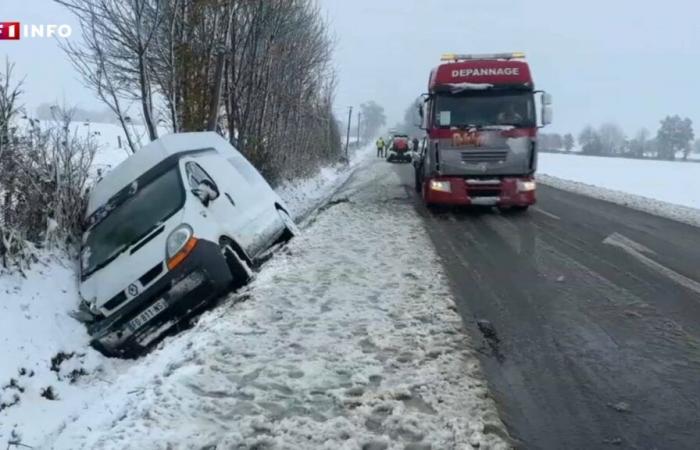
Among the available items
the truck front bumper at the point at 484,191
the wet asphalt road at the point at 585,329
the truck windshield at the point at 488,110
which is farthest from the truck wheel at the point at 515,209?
the wet asphalt road at the point at 585,329

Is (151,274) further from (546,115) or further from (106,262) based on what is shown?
(546,115)

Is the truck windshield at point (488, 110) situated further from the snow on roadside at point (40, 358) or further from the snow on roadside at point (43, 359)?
the snow on roadside at point (40, 358)

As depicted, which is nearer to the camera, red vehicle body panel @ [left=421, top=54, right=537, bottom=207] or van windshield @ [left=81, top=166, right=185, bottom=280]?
van windshield @ [left=81, top=166, right=185, bottom=280]

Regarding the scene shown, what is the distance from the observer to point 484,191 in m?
12.5

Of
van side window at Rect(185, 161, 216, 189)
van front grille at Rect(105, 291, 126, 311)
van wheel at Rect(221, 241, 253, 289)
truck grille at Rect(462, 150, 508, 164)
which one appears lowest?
van front grille at Rect(105, 291, 126, 311)

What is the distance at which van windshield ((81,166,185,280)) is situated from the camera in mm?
6168

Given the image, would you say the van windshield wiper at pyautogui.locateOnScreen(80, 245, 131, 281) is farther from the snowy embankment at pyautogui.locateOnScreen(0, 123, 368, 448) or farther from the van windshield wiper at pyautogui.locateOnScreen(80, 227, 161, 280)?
the snowy embankment at pyautogui.locateOnScreen(0, 123, 368, 448)

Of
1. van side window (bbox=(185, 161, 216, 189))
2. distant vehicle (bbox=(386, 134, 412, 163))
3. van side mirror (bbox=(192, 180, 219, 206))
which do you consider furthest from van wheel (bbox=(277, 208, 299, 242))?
distant vehicle (bbox=(386, 134, 412, 163))

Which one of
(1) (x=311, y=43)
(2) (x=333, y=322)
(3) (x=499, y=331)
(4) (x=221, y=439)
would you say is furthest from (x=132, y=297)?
(1) (x=311, y=43)

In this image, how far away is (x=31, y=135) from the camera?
7156 millimetres

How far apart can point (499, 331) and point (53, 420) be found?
12.9 feet

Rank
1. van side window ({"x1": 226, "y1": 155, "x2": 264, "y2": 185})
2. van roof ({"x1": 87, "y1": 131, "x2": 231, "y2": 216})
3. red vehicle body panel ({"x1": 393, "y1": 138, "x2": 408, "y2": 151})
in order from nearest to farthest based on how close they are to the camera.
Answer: van roof ({"x1": 87, "y1": 131, "x2": 231, "y2": 216}), van side window ({"x1": 226, "y1": 155, "x2": 264, "y2": 185}), red vehicle body panel ({"x1": 393, "y1": 138, "x2": 408, "y2": 151})

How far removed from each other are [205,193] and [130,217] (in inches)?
36.0

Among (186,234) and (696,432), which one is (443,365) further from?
(186,234)
